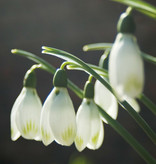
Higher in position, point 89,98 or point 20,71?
point 89,98

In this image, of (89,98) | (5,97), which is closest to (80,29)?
(5,97)

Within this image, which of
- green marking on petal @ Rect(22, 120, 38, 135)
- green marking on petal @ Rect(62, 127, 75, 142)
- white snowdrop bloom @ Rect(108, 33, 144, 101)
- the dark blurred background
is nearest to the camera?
white snowdrop bloom @ Rect(108, 33, 144, 101)

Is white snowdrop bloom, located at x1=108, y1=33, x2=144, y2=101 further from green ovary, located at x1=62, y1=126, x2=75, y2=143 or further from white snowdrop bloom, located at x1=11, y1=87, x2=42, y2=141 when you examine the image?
white snowdrop bloom, located at x1=11, y1=87, x2=42, y2=141

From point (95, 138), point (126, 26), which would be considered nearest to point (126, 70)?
point (126, 26)

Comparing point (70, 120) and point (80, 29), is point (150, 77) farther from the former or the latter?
point (70, 120)

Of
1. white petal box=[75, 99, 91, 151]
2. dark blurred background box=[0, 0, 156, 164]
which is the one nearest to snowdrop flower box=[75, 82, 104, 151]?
white petal box=[75, 99, 91, 151]

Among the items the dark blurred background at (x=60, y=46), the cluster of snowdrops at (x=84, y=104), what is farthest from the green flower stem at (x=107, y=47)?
the dark blurred background at (x=60, y=46)

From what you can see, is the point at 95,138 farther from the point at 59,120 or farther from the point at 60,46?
the point at 60,46

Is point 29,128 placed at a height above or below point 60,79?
below
